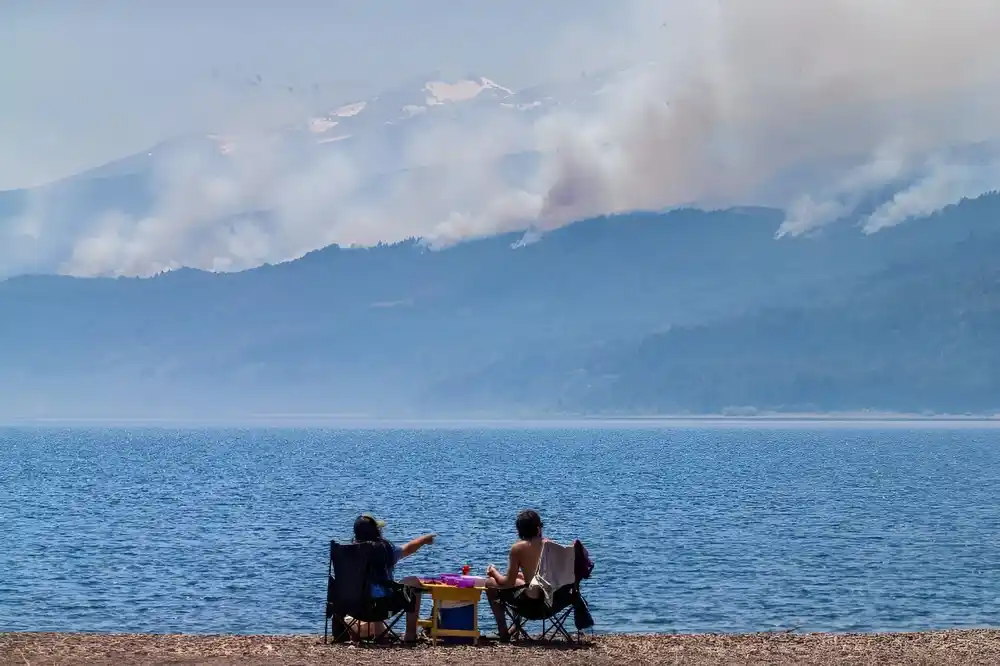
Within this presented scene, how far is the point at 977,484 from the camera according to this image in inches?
3196

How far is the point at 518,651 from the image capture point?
15.6 m

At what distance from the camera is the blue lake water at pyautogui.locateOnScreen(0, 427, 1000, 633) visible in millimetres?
26750

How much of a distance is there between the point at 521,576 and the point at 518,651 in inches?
46.2

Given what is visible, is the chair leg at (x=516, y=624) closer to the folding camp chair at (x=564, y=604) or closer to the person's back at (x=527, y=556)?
the folding camp chair at (x=564, y=604)

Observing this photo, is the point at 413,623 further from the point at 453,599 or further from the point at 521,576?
the point at 521,576

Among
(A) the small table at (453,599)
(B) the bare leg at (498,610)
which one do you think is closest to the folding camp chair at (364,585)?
(A) the small table at (453,599)

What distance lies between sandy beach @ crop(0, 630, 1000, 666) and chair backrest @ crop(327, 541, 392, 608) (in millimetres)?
539

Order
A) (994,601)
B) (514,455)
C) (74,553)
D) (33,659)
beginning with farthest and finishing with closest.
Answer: (514,455) < (74,553) < (994,601) < (33,659)

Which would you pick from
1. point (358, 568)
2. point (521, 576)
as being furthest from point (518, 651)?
point (358, 568)

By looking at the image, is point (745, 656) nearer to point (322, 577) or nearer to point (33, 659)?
point (33, 659)

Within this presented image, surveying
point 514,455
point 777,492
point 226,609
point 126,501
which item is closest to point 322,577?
point 226,609

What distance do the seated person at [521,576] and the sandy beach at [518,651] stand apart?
50 centimetres

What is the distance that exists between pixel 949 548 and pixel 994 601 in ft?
39.7

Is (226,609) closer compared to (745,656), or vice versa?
(745,656)
